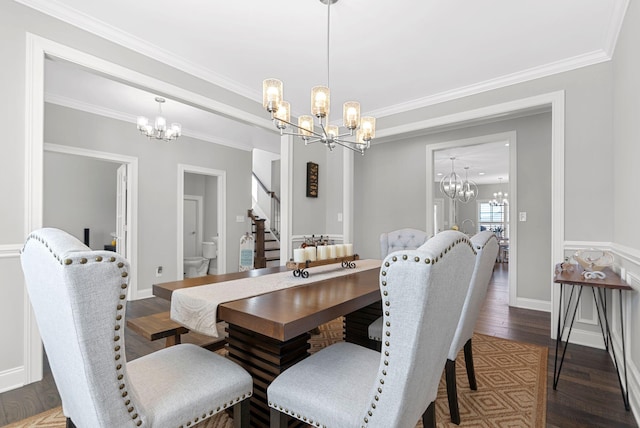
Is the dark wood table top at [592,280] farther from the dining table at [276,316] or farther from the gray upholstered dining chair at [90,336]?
the gray upholstered dining chair at [90,336]

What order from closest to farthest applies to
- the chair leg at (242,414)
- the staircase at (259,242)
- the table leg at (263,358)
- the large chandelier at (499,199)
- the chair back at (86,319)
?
the chair back at (86,319) < the chair leg at (242,414) < the table leg at (263,358) < the staircase at (259,242) < the large chandelier at (499,199)

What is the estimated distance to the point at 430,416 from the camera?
1222 mm

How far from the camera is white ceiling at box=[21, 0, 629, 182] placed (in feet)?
7.40

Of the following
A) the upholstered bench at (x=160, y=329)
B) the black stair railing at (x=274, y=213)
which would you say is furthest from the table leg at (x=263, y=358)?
the black stair railing at (x=274, y=213)

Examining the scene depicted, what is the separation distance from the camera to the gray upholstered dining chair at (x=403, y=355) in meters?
0.83

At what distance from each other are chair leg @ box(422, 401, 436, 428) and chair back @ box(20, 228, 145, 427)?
996 mm

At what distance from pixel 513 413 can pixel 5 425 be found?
2.75 meters

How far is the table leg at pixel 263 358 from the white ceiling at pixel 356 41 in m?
2.19

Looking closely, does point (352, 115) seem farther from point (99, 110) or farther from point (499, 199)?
point (499, 199)

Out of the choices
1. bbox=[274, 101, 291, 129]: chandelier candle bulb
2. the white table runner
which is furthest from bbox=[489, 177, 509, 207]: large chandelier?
the white table runner

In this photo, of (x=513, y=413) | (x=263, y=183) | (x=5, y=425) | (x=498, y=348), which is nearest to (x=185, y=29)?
(x=5, y=425)

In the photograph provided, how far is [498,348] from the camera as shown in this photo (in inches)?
107

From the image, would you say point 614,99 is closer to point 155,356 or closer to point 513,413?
point 513,413

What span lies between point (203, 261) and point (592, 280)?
5716 mm
